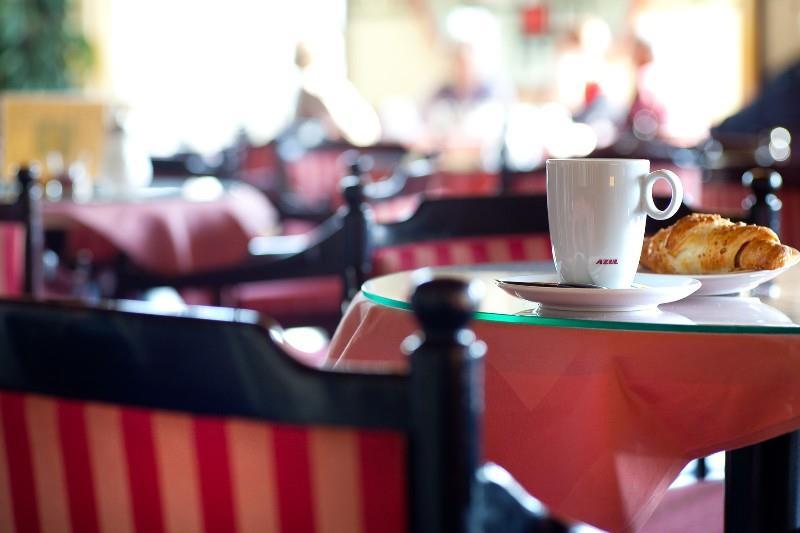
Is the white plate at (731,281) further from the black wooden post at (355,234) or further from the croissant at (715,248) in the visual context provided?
the black wooden post at (355,234)

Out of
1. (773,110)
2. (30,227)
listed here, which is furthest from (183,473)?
(773,110)

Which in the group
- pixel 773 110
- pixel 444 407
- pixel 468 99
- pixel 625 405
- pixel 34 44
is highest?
pixel 34 44

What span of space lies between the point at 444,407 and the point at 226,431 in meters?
0.13

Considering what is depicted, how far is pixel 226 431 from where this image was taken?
58cm

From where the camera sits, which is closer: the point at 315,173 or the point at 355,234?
the point at 355,234

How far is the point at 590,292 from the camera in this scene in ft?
3.10

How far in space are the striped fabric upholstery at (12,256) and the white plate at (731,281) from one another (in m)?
1.42

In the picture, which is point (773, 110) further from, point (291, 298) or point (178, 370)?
point (178, 370)

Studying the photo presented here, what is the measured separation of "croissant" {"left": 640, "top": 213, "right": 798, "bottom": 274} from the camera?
1.08 metres

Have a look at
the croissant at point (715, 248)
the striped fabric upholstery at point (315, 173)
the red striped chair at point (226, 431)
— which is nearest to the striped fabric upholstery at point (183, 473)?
the red striped chair at point (226, 431)

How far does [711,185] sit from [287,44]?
26.0 ft

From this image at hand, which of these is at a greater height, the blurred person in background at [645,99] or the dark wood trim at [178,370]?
the blurred person in background at [645,99]

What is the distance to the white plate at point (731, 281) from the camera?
106 centimetres

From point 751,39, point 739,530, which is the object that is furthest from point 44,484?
point 751,39
